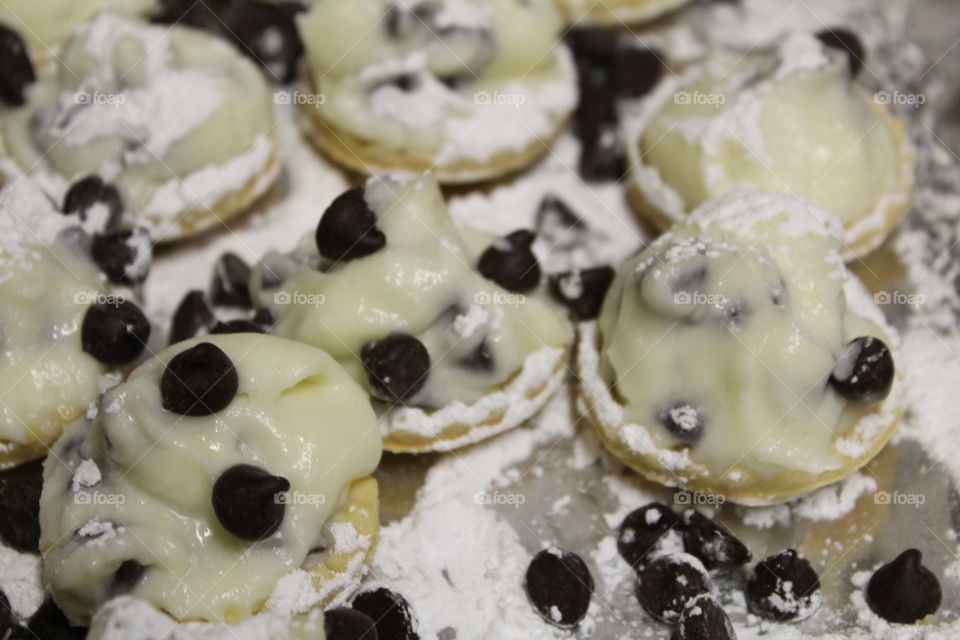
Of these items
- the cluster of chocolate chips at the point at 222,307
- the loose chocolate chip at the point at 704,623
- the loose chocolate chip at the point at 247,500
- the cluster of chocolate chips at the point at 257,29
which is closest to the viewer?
the loose chocolate chip at the point at 247,500

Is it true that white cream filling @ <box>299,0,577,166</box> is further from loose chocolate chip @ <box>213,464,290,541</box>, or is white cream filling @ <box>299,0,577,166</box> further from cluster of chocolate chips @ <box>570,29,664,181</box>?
loose chocolate chip @ <box>213,464,290,541</box>

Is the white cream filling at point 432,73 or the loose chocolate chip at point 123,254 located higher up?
the white cream filling at point 432,73

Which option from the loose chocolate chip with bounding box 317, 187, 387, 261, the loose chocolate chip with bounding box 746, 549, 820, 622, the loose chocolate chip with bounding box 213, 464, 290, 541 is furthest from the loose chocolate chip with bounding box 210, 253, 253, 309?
the loose chocolate chip with bounding box 746, 549, 820, 622

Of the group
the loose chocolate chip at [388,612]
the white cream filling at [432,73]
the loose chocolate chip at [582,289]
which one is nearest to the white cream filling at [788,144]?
the loose chocolate chip at [582,289]

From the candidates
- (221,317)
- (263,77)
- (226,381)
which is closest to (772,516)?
(226,381)

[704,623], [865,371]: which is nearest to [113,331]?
[704,623]

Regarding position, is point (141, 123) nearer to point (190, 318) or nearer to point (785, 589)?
point (190, 318)

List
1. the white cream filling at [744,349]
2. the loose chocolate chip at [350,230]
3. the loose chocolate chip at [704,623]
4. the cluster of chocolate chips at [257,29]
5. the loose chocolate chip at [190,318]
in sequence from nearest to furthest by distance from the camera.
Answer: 1. the loose chocolate chip at [704,623]
2. the white cream filling at [744,349]
3. the loose chocolate chip at [350,230]
4. the loose chocolate chip at [190,318]
5. the cluster of chocolate chips at [257,29]

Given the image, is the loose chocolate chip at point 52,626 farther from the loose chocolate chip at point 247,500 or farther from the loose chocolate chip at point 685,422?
the loose chocolate chip at point 685,422
